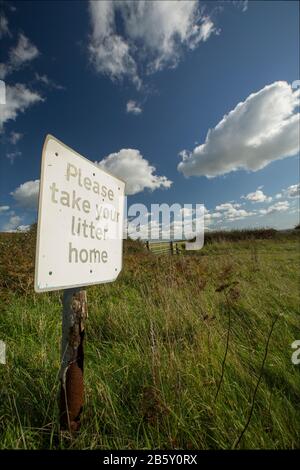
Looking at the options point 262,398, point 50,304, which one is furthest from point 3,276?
point 262,398

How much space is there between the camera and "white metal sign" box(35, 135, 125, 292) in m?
0.99

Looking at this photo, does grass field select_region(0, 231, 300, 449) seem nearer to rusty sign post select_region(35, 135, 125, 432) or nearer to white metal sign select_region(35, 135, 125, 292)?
rusty sign post select_region(35, 135, 125, 432)

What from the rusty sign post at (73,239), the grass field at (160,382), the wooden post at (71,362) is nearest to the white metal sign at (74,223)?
the rusty sign post at (73,239)

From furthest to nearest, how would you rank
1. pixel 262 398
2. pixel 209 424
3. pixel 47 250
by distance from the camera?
1. pixel 262 398
2. pixel 209 424
3. pixel 47 250

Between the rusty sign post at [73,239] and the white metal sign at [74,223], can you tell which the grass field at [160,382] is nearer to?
the rusty sign post at [73,239]

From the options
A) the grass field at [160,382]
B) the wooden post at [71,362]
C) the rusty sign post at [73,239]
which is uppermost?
the rusty sign post at [73,239]

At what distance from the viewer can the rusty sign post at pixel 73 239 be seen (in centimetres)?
100

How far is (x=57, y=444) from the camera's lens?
1327mm

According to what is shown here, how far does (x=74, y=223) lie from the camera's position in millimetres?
1136

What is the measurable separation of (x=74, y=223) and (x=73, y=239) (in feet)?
0.25

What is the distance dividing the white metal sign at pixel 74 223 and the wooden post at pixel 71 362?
0.55 ft

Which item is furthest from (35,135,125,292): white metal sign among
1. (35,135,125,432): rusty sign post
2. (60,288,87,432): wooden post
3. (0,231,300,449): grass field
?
(0,231,300,449): grass field

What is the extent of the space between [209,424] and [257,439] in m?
0.26
